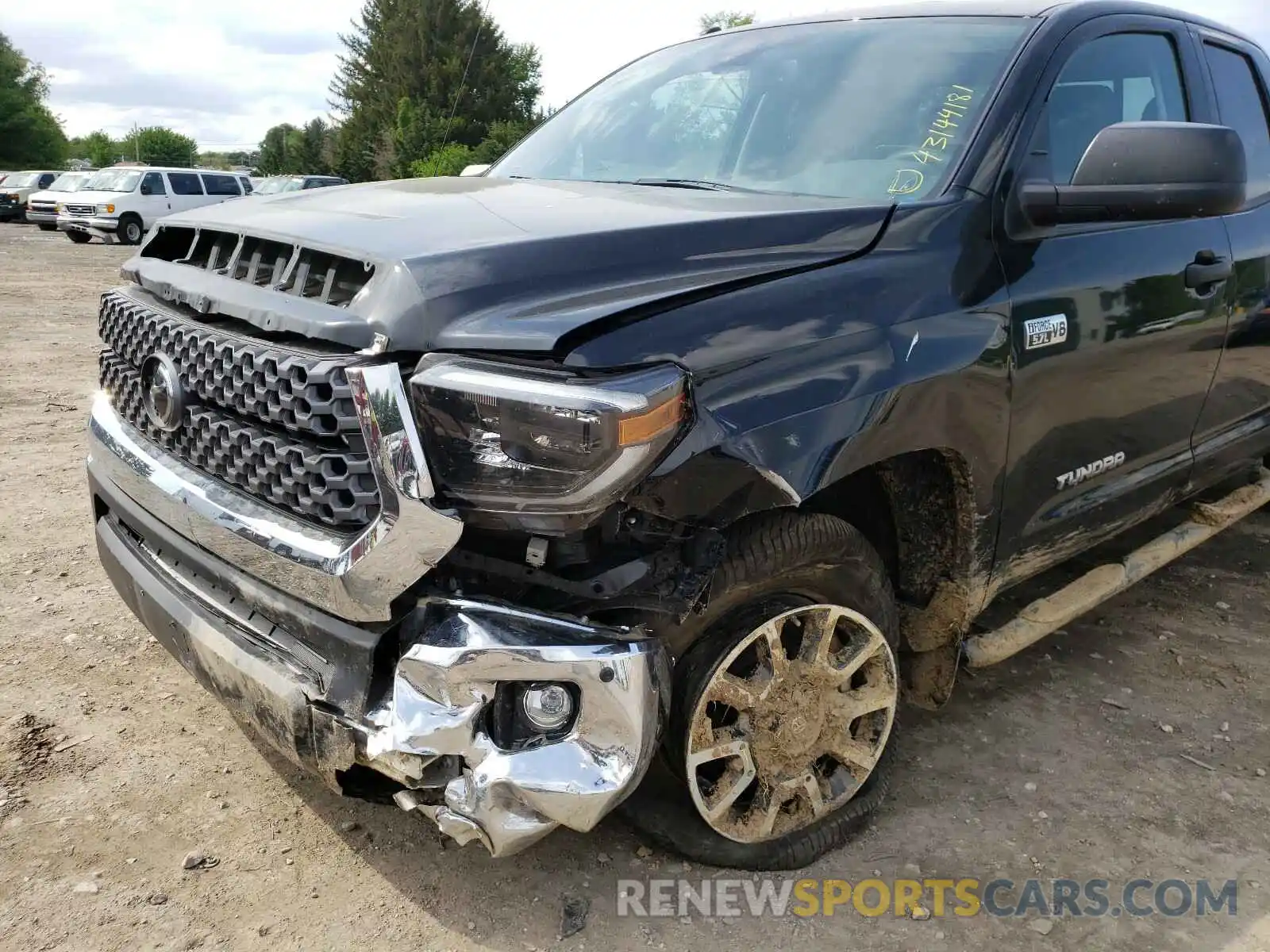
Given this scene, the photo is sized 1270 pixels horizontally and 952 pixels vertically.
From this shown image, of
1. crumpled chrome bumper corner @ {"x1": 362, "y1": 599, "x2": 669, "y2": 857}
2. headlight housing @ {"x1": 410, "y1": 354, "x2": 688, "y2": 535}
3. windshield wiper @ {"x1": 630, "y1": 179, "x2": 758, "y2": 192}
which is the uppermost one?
windshield wiper @ {"x1": 630, "y1": 179, "x2": 758, "y2": 192}

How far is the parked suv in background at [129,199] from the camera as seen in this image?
22.6m

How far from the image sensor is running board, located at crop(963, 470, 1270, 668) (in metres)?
2.90

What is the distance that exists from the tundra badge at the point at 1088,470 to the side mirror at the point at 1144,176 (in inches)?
27.7

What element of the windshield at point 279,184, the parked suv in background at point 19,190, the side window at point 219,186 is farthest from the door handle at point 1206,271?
the parked suv in background at point 19,190

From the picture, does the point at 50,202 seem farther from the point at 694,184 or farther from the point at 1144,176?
the point at 1144,176

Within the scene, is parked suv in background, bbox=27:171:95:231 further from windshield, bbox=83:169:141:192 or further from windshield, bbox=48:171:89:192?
windshield, bbox=83:169:141:192

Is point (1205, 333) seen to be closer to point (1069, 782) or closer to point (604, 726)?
point (1069, 782)

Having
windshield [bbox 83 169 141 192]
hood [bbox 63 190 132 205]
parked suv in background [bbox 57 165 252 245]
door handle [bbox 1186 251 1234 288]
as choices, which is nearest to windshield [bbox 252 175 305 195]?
parked suv in background [bbox 57 165 252 245]

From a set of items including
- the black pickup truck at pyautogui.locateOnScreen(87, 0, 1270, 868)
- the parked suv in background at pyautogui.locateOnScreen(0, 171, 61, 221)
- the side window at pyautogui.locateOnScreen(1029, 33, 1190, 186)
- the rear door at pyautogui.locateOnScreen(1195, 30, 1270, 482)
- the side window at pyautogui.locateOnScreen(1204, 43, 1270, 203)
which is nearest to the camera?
the black pickup truck at pyautogui.locateOnScreen(87, 0, 1270, 868)

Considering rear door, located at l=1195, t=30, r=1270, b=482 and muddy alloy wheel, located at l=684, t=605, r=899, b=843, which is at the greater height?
rear door, located at l=1195, t=30, r=1270, b=482

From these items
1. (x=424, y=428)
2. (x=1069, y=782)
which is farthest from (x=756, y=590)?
(x=1069, y=782)

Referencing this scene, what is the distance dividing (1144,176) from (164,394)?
2.40 metres

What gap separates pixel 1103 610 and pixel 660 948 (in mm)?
2686

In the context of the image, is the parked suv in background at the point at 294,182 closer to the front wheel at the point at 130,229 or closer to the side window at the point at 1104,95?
the front wheel at the point at 130,229
